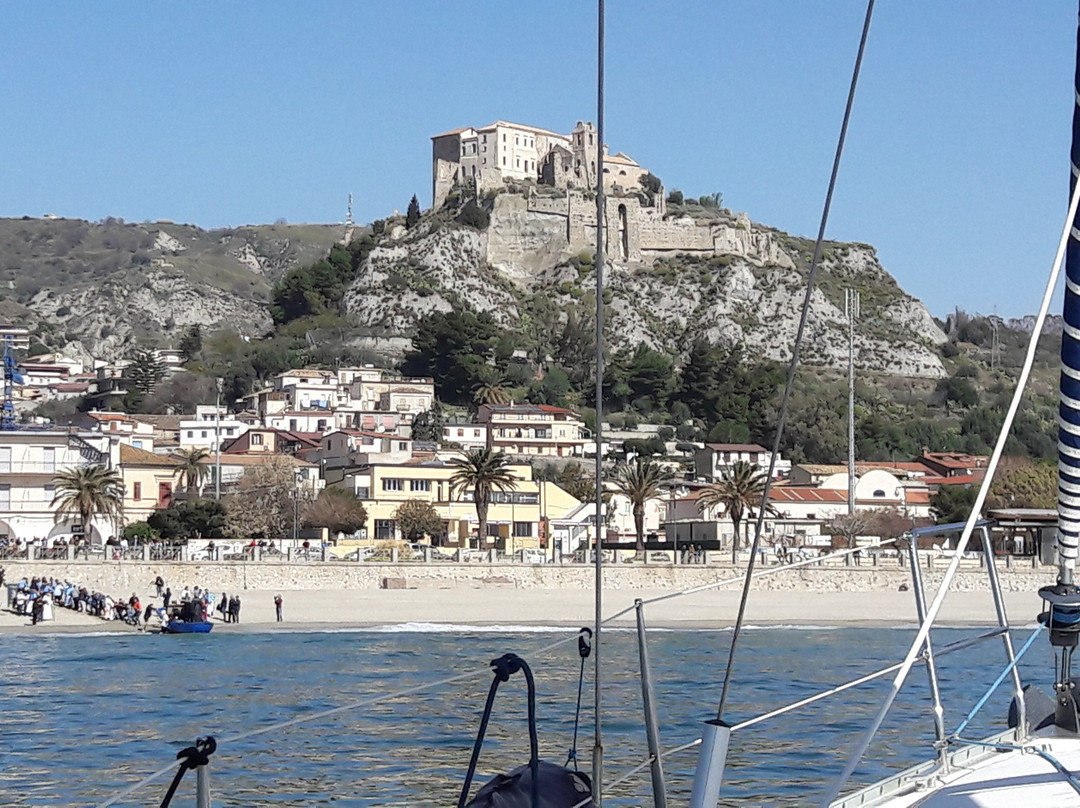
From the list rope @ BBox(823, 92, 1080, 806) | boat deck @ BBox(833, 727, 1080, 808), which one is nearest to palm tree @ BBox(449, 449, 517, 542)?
boat deck @ BBox(833, 727, 1080, 808)

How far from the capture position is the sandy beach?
144 feet

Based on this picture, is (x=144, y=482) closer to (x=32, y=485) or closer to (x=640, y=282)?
(x=32, y=485)

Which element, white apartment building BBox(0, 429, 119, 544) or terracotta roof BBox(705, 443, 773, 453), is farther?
terracotta roof BBox(705, 443, 773, 453)

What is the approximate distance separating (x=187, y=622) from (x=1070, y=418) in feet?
118

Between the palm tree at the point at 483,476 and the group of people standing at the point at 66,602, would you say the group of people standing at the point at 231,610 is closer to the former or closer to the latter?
the group of people standing at the point at 66,602

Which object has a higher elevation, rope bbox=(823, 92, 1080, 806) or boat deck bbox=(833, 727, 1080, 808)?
rope bbox=(823, 92, 1080, 806)

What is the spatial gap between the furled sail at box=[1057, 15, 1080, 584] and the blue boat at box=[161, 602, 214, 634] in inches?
1399

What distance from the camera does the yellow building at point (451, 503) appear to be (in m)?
69.4

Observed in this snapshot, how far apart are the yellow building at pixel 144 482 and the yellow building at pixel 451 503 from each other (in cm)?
882

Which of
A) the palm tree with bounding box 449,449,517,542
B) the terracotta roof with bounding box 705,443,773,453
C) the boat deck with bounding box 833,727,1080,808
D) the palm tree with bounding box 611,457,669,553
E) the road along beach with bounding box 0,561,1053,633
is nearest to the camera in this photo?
the boat deck with bounding box 833,727,1080,808

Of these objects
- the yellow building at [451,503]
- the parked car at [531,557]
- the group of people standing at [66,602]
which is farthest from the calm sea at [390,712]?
the yellow building at [451,503]

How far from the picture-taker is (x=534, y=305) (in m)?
142

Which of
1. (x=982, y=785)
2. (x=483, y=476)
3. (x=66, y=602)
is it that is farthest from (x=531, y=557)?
(x=982, y=785)

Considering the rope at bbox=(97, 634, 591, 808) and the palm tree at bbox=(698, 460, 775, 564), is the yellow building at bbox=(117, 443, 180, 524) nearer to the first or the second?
the palm tree at bbox=(698, 460, 775, 564)
